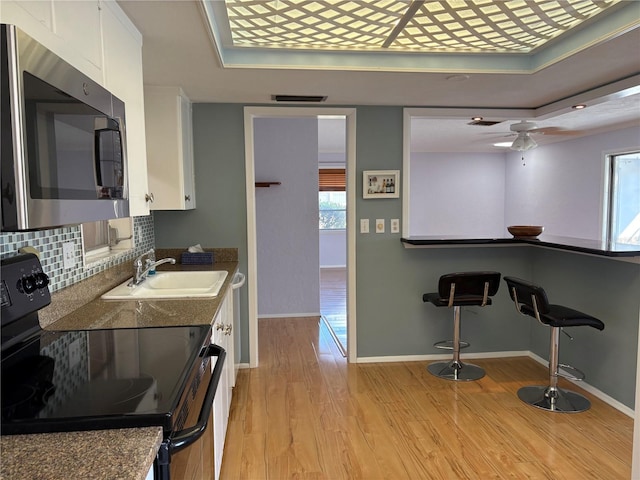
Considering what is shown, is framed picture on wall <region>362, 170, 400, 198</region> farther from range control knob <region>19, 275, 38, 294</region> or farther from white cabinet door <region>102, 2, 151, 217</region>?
range control knob <region>19, 275, 38, 294</region>

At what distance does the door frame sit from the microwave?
2.14m

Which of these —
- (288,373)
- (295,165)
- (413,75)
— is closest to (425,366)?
(288,373)

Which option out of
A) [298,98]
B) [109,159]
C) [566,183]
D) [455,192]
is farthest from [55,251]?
[455,192]

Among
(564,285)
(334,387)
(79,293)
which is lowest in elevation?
(334,387)

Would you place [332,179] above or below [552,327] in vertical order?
above

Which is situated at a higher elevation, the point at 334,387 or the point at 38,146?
the point at 38,146

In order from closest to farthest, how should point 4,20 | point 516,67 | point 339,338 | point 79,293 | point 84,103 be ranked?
point 4,20, point 84,103, point 79,293, point 516,67, point 339,338

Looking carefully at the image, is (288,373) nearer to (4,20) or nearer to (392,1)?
(392,1)

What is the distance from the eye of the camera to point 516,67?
8.38ft

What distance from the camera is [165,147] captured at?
2881 millimetres

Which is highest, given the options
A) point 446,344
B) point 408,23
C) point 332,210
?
point 408,23

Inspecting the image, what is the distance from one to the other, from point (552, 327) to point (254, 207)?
7.57ft

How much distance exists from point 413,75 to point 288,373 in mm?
2345

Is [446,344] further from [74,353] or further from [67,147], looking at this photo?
[67,147]
